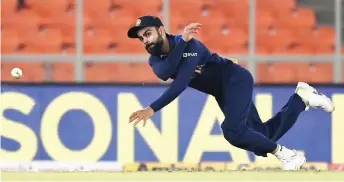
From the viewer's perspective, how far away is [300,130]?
1288 cm

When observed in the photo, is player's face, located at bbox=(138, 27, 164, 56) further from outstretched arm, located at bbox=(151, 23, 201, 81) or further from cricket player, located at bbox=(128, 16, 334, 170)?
outstretched arm, located at bbox=(151, 23, 201, 81)

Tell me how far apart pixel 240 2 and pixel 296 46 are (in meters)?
0.84

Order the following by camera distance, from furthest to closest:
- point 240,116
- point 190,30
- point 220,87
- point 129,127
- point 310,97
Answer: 1. point 129,127
2. point 310,97
3. point 220,87
4. point 240,116
5. point 190,30

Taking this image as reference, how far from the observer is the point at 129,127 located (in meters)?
12.9

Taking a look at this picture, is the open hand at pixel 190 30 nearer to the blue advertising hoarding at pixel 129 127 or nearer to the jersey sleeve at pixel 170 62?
the jersey sleeve at pixel 170 62

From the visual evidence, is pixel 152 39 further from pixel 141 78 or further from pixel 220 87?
pixel 141 78

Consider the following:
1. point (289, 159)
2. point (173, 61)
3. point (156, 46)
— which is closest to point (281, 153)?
point (289, 159)

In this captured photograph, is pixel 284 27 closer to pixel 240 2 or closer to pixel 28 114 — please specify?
pixel 240 2

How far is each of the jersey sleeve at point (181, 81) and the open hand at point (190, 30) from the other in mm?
157

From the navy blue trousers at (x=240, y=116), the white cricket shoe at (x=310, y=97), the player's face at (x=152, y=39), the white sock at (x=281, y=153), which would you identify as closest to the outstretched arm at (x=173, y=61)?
the player's face at (x=152, y=39)

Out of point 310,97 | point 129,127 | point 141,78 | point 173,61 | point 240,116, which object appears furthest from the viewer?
point 141,78

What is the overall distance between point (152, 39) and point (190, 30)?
0.39 metres

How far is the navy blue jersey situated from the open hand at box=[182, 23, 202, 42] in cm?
5

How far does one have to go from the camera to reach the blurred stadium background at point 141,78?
12844 mm
